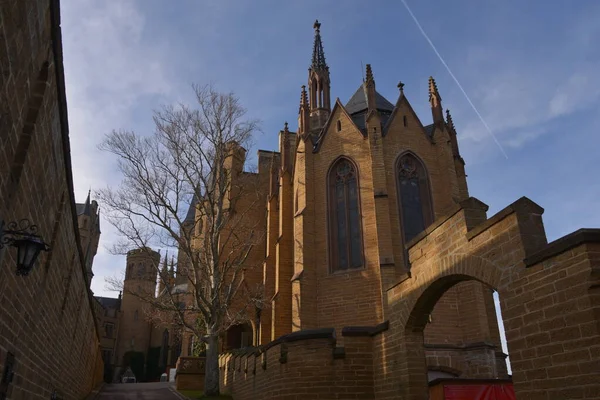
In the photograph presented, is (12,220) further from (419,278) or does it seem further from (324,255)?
(324,255)

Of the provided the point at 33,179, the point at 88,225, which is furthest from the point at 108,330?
the point at 33,179

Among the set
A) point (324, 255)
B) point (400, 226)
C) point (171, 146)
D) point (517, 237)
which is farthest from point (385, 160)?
point (517, 237)

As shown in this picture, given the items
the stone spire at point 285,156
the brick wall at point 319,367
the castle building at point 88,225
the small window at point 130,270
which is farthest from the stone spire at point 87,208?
the brick wall at point 319,367

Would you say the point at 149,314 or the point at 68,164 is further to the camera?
the point at 149,314

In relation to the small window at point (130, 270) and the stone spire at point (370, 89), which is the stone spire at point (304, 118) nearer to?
the stone spire at point (370, 89)

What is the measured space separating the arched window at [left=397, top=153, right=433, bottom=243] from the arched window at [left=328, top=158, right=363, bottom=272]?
6.17 feet

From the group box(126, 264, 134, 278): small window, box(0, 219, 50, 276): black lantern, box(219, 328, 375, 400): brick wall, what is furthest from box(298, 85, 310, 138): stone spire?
box(126, 264, 134, 278): small window

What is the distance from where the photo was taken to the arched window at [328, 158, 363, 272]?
19.2 meters

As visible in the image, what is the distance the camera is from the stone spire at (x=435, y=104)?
22031mm

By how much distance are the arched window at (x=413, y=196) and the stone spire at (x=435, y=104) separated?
8.49 feet

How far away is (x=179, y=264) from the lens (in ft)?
64.8

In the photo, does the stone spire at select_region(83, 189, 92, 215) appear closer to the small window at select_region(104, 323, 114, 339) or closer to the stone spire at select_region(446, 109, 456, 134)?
the small window at select_region(104, 323, 114, 339)

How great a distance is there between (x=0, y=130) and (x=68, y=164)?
12.5 ft

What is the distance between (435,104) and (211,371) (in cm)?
1521
